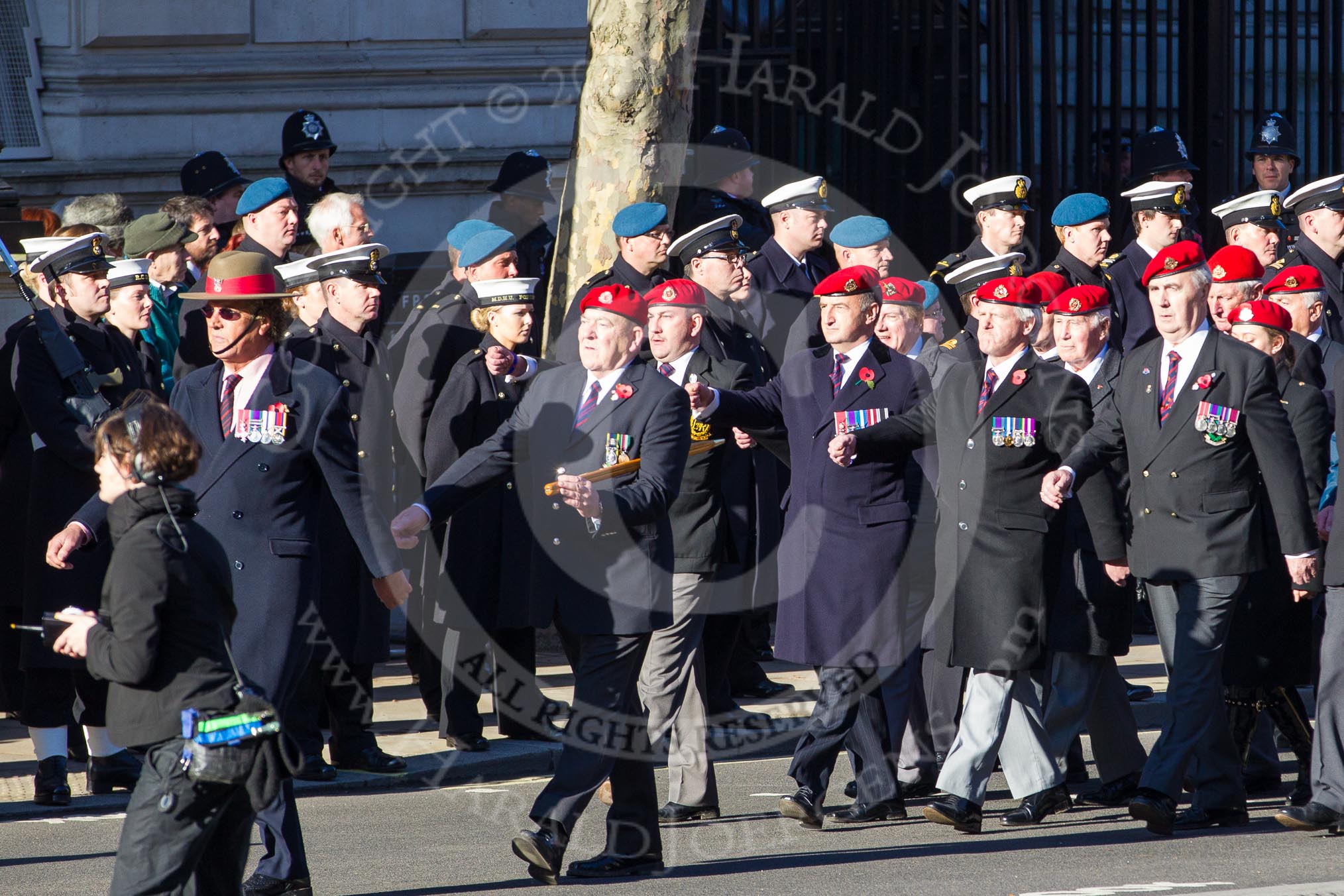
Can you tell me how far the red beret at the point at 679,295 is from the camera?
7.73 metres

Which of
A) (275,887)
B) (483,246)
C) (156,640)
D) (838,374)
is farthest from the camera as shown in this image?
(483,246)

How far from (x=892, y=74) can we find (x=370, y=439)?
5950mm

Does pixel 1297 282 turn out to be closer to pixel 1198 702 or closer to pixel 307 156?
pixel 1198 702

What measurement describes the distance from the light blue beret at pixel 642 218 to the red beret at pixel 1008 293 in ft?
6.72

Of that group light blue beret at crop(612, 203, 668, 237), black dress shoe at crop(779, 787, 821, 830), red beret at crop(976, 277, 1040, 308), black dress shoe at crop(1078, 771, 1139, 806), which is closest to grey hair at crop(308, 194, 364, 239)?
light blue beret at crop(612, 203, 668, 237)

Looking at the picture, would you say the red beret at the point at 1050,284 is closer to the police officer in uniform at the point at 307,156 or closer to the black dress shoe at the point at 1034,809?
the black dress shoe at the point at 1034,809

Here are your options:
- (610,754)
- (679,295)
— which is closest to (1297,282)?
(679,295)

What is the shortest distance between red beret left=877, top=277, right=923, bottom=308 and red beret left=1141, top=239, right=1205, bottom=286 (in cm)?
143

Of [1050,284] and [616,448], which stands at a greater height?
[1050,284]

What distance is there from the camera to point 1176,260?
7391 mm

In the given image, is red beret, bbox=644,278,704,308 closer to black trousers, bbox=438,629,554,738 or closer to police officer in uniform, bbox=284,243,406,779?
police officer in uniform, bbox=284,243,406,779

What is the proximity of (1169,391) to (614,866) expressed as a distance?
255cm

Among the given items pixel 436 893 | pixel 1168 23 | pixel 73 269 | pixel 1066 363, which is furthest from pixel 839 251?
pixel 1168 23

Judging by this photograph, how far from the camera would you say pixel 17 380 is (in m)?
7.93
